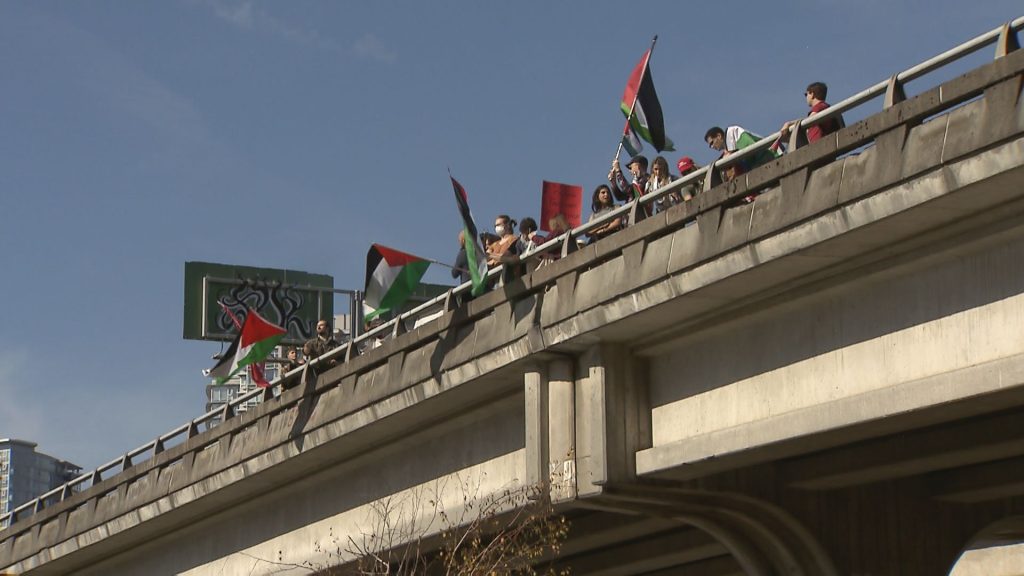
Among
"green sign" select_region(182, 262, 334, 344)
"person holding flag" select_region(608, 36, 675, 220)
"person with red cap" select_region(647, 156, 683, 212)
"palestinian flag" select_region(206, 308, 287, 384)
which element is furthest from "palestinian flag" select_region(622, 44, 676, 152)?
"green sign" select_region(182, 262, 334, 344)

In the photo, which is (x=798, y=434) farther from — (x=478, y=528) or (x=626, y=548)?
(x=626, y=548)

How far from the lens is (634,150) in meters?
23.8

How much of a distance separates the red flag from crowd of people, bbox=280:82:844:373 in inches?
5.3

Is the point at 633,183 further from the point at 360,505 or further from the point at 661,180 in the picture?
the point at 360,505

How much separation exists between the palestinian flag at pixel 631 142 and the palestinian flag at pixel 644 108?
0.20 feet

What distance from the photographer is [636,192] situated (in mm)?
22156

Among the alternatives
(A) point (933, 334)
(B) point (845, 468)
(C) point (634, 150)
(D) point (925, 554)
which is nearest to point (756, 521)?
(B) point (845, 468)

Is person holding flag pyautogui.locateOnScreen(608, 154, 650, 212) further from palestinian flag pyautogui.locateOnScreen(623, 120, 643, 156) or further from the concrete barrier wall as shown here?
the concrete barrier wall

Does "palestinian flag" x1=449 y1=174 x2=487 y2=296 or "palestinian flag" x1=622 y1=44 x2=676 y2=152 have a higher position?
"palestinian flag" x1=622 y1=44 x2=676 y2=152

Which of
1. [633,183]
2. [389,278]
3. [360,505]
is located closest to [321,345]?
[360,505]

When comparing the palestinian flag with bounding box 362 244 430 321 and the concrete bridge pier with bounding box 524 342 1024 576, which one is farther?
the palestinian flag with bounding box 362 244 430 321

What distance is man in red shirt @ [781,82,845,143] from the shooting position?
1827 cm

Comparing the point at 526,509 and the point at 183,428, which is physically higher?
the point at 183,428

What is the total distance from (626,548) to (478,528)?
805cm
